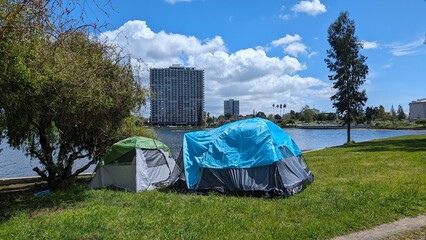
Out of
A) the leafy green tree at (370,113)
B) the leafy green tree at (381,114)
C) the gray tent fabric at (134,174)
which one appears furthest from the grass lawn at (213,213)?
the leafy green tree at (381,114)

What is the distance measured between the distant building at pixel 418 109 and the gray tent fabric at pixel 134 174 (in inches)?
5648

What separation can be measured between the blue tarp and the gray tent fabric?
1.04m

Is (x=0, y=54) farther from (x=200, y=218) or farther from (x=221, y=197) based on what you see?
(x=221, y=197)

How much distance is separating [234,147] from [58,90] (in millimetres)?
5005

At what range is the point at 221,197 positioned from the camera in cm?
972

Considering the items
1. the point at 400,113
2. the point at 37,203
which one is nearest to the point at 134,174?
the point at 37,203

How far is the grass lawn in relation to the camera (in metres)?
6.69

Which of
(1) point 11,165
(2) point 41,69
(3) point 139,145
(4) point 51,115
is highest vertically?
(2) point 41,69

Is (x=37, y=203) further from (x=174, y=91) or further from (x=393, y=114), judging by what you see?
(x=393, y=114)

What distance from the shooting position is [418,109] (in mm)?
141125

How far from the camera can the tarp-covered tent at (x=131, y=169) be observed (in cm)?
1201

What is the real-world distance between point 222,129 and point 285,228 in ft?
17.6

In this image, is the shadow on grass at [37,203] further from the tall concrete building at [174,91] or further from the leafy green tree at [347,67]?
the leafy green tree at [347,67]

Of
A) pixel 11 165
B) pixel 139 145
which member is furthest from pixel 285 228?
pixel 11 165
